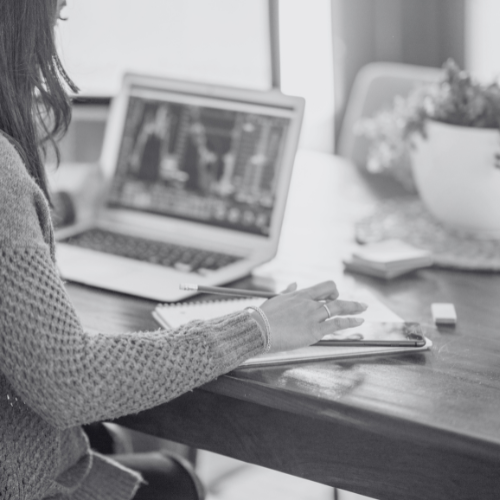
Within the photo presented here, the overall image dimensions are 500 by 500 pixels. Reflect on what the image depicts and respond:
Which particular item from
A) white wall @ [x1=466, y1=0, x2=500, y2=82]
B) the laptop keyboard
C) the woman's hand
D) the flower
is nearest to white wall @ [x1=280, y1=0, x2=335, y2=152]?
white wall @ [x1=466, y1=0, x2=500, y2=82]

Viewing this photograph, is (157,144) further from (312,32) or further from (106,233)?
(312,32)

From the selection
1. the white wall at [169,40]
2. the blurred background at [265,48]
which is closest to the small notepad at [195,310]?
the blurred background at [265,48]

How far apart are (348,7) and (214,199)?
2264mm

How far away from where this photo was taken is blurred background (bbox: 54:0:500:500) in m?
2.46

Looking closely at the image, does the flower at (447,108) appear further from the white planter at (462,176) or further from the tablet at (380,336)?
the tablet at (380,336)

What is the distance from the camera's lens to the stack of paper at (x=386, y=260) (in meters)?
1.31

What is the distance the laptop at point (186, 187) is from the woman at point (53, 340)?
30 cm

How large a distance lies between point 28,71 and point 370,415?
58 cm

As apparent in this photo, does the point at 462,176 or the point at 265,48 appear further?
the point at 265,48

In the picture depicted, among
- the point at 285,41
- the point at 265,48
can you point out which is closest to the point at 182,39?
the point at 265,48

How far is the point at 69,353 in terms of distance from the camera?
2.77ft

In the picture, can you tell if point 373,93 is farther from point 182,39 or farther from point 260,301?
point 260,301

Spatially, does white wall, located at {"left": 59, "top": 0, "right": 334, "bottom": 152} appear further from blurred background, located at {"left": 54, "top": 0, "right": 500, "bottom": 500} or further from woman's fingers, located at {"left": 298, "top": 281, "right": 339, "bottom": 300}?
woman's fingers, located at {"left": 298, "top": 281, "right": 339, "bottom": 300}

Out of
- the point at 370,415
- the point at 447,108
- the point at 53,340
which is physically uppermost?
the point at 447,108
